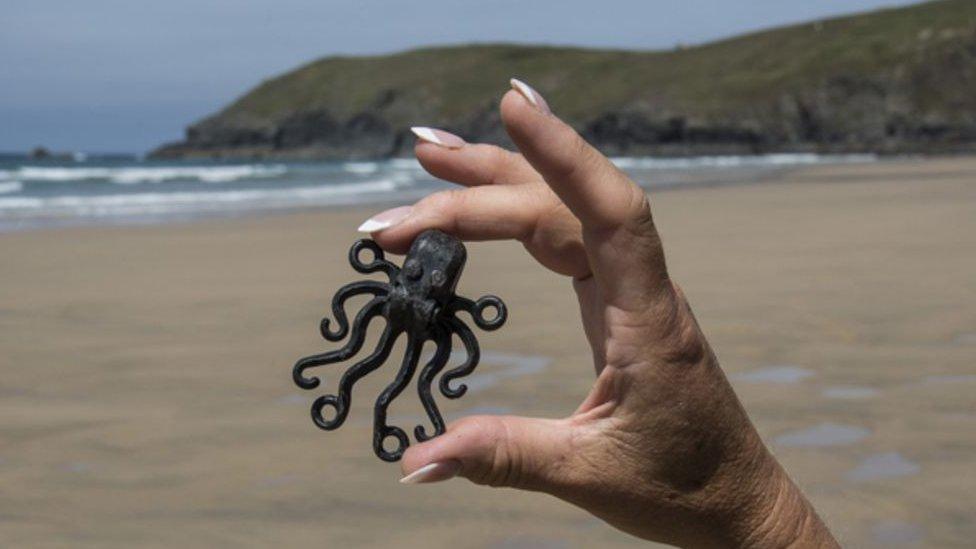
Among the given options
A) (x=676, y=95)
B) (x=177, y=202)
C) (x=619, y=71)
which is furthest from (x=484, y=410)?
(x=619, y=71)

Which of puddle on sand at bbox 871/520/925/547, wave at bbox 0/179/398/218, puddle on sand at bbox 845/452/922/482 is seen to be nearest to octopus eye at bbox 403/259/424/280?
puddle on sand at bbox 871/520/925/547

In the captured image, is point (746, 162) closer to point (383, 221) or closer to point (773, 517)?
point (773, 517)

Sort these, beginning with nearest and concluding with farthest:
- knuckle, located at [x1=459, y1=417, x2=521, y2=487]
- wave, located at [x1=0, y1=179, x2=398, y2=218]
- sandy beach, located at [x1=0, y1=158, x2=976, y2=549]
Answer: knuckle, located at [x1=459, y1=417, x2=521, y2=487], sandy beach, located at [x1=0, y1=158, x2=976, y2=549], wave, located at [x1=0, y1=179, x2=398, y2=218]

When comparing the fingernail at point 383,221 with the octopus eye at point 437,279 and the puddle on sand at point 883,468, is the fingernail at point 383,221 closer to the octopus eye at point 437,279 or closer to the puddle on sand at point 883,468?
the octopus eye at point 437,279

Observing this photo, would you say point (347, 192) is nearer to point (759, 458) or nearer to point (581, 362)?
point (581, 362)

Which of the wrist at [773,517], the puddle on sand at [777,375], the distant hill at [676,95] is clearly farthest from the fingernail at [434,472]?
the distant hill at [676,95]

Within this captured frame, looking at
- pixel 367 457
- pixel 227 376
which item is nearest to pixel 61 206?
pixel 227 376

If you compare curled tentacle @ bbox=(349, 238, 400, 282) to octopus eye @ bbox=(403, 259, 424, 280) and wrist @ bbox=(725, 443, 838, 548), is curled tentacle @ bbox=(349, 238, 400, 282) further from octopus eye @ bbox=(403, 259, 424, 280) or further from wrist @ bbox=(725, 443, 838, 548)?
wrist @ bbox=(725, 443, 838, 548)
